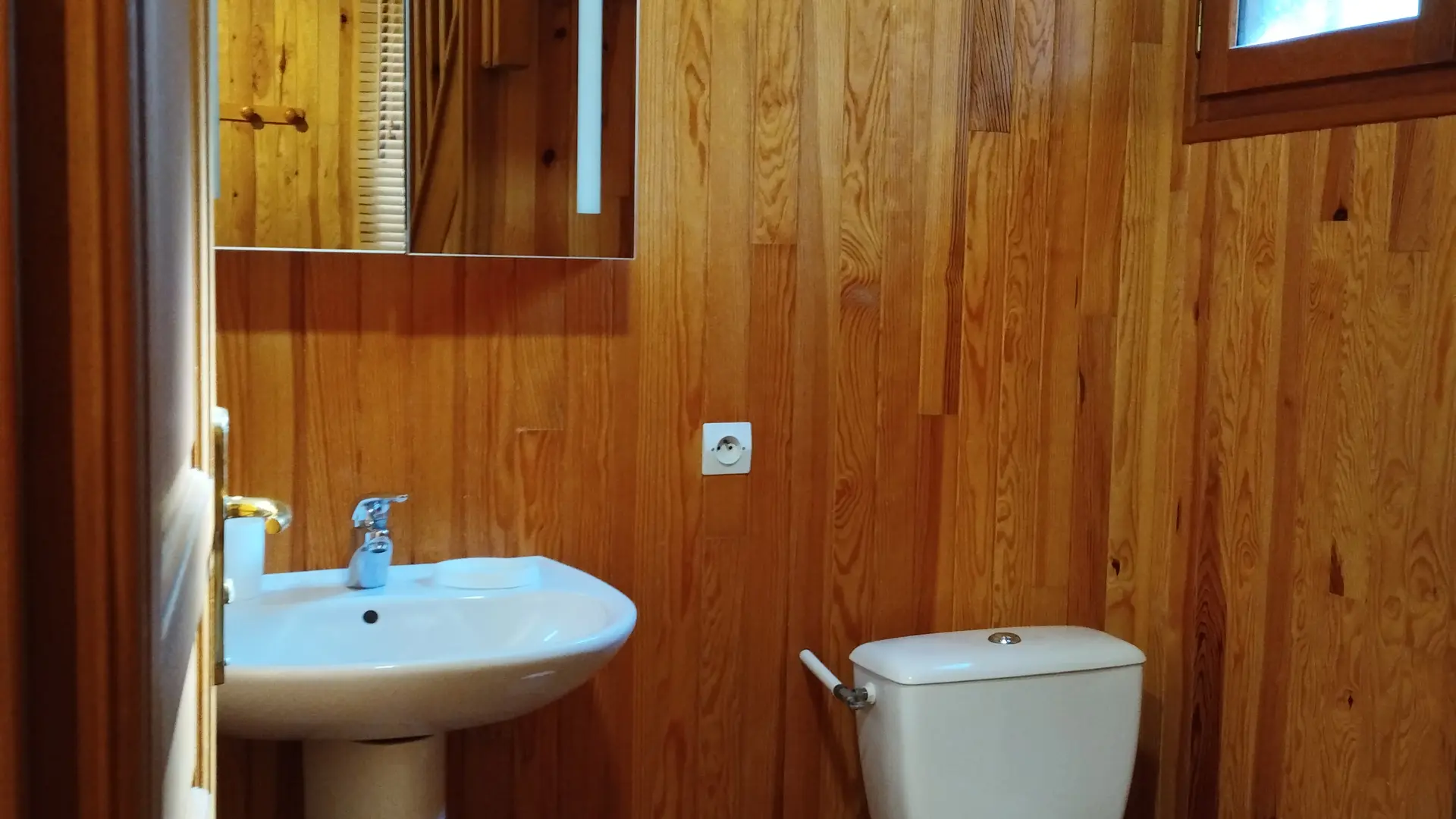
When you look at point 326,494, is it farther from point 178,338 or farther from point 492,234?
point 178,338

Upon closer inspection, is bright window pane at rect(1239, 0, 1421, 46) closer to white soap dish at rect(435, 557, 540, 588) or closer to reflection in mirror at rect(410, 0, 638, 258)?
reflection in mirror at rect(410, 0, 638, 258)

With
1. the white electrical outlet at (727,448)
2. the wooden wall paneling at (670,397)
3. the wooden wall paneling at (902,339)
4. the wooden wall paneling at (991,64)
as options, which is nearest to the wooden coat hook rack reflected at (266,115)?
the wooden wall paneling at (670,397)

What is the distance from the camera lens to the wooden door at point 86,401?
441mm

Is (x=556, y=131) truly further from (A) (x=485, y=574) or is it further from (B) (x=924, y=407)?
(B) (x=924, y=407)

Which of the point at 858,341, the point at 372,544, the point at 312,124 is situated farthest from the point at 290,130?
the point at 858,341

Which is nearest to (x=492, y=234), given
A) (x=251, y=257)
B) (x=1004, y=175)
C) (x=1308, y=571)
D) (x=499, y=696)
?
(x=251, y=257)

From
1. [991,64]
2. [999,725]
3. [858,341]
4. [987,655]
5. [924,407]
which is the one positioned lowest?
[999,725]

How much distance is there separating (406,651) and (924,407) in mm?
939

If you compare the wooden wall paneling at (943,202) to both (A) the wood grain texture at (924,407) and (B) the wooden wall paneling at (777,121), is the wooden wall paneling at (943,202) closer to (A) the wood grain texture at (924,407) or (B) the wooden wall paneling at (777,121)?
(A) the wood grain texture at (924,407)

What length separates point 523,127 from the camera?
181 cm

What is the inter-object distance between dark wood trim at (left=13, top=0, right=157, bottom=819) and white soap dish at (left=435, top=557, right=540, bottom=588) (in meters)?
1.33

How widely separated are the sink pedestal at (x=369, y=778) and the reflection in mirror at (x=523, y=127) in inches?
26.3

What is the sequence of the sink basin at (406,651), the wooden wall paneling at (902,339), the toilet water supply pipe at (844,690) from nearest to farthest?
the sink basin at (406,651) → the toilet water supply pipe at (844,690) → the wooden wall paneling at (902,339)

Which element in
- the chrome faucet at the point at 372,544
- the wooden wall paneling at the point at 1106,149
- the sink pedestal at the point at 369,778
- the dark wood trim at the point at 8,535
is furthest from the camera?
the wooden wall paneling at the point at 1106,149
